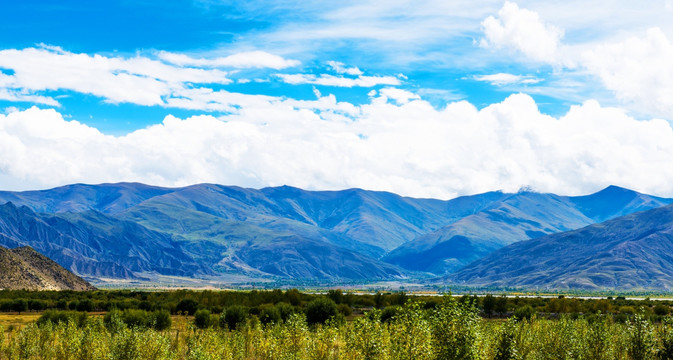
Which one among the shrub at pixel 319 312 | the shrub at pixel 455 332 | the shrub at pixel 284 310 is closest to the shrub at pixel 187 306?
the shrub at pixel 284 310

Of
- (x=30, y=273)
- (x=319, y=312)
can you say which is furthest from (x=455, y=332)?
(x=30, y=273)

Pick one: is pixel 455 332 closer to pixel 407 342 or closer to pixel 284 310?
pixel 407 342

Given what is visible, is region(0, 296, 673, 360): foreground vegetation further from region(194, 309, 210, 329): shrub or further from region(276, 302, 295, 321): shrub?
region(276, 302, 295, 321): shrub

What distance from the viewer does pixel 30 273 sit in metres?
171

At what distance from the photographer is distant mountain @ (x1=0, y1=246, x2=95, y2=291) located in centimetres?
16225

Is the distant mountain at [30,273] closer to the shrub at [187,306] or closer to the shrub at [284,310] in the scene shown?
the shrub at [187,306]

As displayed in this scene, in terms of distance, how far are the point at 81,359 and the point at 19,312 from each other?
240 ft

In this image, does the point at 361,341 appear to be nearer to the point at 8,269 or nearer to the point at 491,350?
the point at 491,350

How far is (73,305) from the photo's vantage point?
10538 centimetres

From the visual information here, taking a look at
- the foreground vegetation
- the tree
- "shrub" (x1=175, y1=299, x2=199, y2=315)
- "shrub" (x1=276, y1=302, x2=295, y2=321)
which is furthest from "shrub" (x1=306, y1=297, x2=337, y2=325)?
the tree

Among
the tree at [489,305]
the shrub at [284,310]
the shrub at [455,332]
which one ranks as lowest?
the shrub at [284,310]

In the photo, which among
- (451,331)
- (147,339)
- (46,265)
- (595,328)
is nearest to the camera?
(451,331)

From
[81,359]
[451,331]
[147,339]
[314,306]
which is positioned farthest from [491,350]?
[314,306]

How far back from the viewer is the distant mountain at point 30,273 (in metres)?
162
